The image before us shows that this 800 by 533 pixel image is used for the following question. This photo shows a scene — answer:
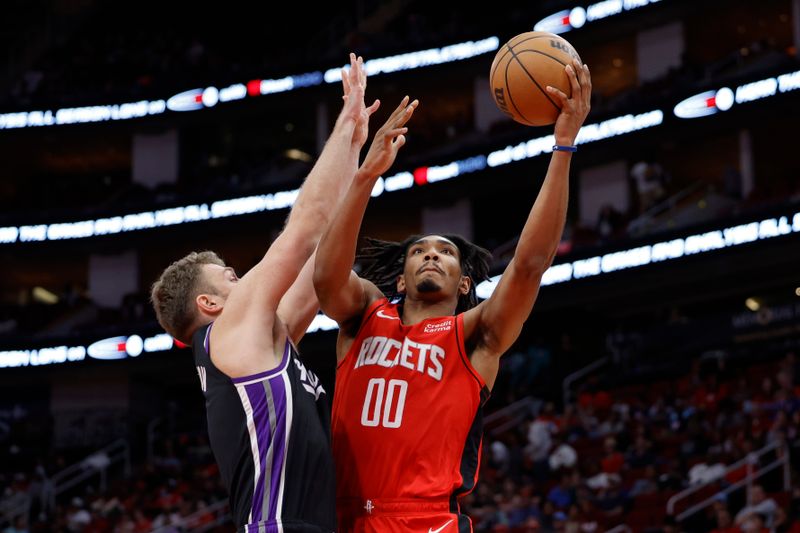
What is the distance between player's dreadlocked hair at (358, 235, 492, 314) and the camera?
5.30 metres

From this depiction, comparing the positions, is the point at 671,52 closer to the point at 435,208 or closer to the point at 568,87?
the point at 435,208

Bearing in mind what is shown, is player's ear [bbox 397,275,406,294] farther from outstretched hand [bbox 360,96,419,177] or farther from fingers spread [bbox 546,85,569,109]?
fingers spread [bbox 546,85,569,109]

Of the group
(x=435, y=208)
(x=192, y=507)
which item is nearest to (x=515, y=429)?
(x=192, y=507)

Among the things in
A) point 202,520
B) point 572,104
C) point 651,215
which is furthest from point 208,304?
point 651,215

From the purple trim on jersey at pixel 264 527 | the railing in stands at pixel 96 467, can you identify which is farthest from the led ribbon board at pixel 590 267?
the purple trim on jersey at pixel 264 527

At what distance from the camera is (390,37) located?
29.4 meters

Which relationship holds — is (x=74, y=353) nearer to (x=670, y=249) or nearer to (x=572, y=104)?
(x=670, y=249)

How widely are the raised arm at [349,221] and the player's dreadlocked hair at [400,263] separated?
2.04 ft

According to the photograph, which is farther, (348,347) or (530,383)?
(530,383)

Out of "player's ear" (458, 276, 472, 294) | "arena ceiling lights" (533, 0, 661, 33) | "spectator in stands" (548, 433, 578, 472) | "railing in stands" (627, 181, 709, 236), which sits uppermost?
"arena ceiling lights" (533, 0, 661, 33)

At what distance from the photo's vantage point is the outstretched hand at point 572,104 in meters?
4.46

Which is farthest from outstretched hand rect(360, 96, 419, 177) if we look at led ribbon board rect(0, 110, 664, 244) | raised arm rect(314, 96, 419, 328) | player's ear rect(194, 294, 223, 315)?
led ribbon board rect(0, 110, 664, 244)

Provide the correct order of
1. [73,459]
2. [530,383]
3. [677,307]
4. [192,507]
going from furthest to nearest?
[73,459] < [677,307] < [530,383] < [192,507]

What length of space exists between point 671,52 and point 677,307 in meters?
5.57
